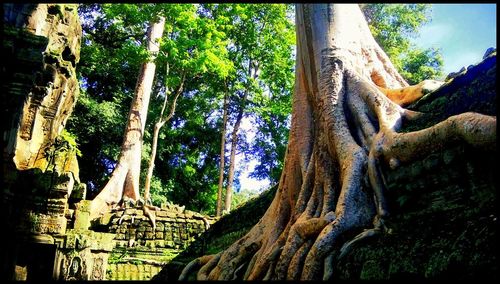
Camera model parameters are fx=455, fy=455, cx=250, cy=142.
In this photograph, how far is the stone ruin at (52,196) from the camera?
4.09 m

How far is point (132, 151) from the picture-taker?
34.7ft

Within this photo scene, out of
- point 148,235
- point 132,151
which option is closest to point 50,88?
point 132,151

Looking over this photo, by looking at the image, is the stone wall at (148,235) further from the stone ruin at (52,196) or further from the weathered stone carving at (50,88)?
the weathered stone carving at (50,88)

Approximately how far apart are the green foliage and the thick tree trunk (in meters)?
7.78

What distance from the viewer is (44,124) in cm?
925

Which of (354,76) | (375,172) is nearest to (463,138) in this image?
(375,172)

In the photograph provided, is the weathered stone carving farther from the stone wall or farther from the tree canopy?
the tree canopy

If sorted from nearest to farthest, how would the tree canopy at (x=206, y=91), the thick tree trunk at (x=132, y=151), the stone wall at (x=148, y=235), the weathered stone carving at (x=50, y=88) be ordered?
the stone wall at (x=148, y=235) < the weathered stone carving at (x=50, y=88) < the thick tree trunk at (x=132, y=151) < the tree canopy at (x=206, y=91)

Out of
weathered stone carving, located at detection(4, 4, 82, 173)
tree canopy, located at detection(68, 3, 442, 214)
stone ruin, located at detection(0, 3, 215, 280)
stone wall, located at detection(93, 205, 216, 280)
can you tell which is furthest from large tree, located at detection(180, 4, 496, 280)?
tree canopy, located at detection(68, 3, 442, 214)

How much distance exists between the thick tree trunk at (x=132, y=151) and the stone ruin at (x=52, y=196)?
3.16 ft

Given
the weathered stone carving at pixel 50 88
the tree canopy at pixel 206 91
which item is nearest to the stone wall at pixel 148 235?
the weathered stone carving at pixel 50 88

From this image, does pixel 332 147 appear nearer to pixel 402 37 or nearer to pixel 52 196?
pixel 52 196

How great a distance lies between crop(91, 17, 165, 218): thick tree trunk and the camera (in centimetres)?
951

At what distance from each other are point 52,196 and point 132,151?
4.38 meters
